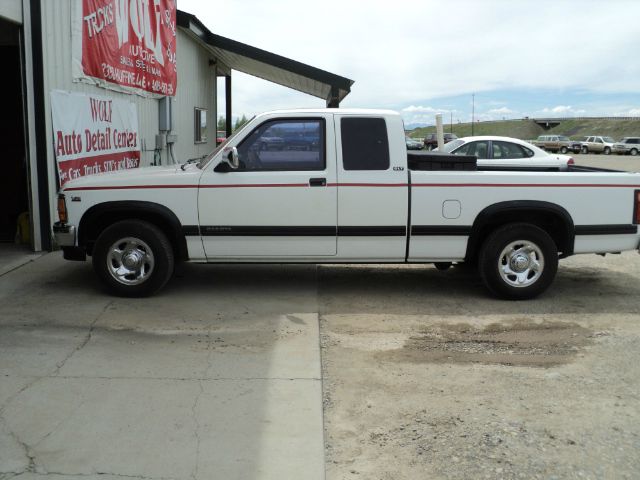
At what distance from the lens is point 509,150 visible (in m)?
14.2

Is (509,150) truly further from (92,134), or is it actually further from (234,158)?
(234,158)

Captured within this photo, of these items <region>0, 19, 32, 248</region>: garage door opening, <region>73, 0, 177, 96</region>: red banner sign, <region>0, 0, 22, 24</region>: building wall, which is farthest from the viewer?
<region>0, 19, 32, 248</region>: garage door opening

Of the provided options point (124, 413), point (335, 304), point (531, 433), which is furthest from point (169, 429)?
point (335, 304)

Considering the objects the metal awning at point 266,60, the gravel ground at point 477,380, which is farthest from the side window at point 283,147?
the metal awning at point 266,60

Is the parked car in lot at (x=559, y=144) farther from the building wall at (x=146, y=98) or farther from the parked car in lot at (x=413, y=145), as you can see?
the building wall at (x=146, y=98)

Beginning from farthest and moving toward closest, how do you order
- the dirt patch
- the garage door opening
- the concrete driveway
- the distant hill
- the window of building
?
1. the distant hill
2. the window of building
3. the garage door opening
4. the dirt patch
5. the concrete driveway

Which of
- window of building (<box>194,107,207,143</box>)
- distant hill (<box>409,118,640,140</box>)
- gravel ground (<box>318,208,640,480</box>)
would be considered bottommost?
gravel ground (<box>318,208,640,480</box>)

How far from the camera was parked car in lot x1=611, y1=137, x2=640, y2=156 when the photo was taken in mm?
54375

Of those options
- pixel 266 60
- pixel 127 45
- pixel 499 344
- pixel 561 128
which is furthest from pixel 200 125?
pixel 561 128

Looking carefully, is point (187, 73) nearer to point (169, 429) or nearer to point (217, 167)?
point (217, 167)

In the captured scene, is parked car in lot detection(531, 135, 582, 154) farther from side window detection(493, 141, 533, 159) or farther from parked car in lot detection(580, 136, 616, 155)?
side window detection(493, 141, 533, 159)

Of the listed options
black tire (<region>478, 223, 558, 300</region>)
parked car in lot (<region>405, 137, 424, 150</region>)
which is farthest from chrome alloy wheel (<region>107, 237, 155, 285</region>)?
black tire (<region>478, 223, 558, 300</region>)

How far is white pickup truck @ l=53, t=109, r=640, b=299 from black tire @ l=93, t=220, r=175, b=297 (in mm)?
10

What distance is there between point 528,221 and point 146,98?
27.5 ft
